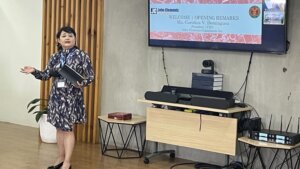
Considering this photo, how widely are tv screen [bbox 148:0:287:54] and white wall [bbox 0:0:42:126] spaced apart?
218 cm

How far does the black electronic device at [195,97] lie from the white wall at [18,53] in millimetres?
2496

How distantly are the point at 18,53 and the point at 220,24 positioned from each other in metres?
3.45

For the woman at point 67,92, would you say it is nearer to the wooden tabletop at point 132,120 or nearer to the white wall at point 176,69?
the wooden tabletop at point 132,120

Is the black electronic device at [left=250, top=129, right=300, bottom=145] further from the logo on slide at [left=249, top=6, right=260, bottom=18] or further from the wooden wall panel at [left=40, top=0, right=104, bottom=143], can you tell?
the wooden wall panel at [left=40, top=0, right=104, bottom=143]

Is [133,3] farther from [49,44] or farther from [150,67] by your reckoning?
[49,44]

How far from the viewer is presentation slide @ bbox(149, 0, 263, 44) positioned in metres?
4.75

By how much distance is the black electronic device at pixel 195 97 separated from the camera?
4.67 metres

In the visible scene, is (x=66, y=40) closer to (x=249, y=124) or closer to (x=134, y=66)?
(x=134, y=66)

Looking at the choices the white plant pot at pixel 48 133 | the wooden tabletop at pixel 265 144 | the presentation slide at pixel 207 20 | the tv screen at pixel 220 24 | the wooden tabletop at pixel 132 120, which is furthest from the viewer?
the white plant pot at pixel 48 133

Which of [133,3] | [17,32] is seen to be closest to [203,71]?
[133,3]

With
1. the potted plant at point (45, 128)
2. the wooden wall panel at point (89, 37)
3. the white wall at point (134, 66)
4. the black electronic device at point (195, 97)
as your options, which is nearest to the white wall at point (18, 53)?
the white wall at point (134, 66)

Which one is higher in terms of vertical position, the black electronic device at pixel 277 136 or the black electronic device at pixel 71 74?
the black electronic device at pixel 71 74

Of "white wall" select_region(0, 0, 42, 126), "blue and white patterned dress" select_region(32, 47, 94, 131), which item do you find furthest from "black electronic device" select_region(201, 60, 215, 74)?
"white wall" select_region(0, 0, 42, 126)

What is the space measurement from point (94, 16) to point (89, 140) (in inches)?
61.7
